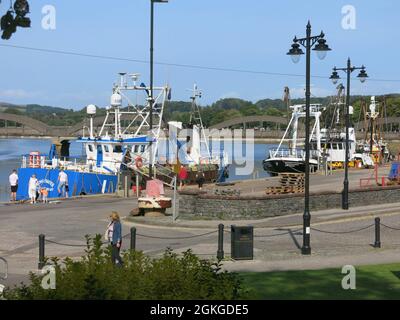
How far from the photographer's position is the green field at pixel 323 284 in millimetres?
12844

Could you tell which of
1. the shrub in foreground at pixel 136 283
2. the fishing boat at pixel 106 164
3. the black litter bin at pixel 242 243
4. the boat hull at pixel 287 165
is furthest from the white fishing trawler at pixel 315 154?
the shrub in foreground at pixel 136 283

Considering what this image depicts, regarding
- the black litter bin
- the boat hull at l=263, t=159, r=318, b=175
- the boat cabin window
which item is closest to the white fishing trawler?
the boat hull at l=263, t=159, r=318, b=175

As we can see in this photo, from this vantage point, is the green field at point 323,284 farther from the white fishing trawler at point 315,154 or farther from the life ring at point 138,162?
the white fishing trawler at point 315,154

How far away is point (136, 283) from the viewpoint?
8195 mm

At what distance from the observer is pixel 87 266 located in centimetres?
887

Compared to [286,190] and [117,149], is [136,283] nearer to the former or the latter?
[286,190]

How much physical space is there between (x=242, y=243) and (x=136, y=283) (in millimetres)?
10454

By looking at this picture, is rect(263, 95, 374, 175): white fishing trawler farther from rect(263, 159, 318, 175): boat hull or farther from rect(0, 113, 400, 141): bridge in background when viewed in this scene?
rect(0, 113, 400, 141): bridge in background

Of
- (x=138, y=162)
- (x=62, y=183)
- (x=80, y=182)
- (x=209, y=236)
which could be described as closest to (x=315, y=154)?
(x=138, y=162)

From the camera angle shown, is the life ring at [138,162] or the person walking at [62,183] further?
the life ring at [138,162]

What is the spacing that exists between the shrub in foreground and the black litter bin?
940 cm

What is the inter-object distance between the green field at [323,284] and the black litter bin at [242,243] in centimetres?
247
